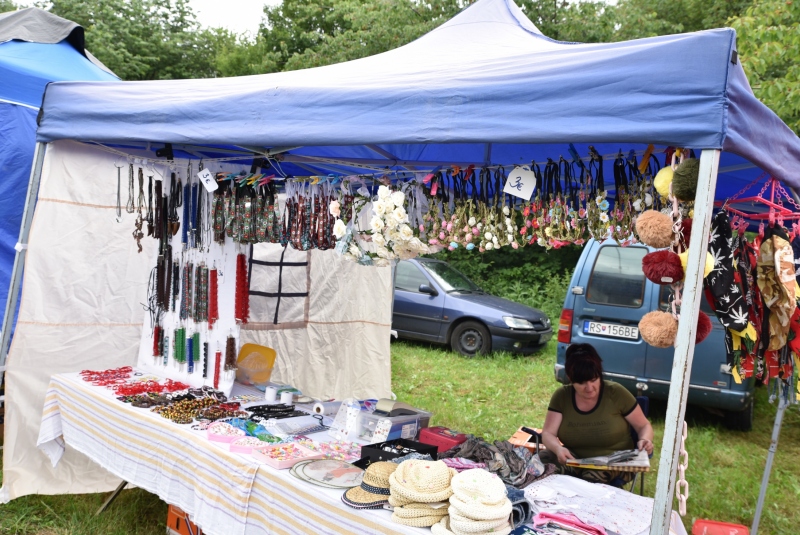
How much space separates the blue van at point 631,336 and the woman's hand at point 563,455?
2.45 metres

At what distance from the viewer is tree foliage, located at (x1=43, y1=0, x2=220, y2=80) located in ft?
46.3

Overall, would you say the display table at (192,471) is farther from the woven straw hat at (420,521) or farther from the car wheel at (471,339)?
the car wheel at (471,339)

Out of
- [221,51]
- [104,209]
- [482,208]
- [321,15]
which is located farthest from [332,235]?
[221,51]

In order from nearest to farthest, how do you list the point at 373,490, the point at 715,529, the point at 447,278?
the point at 373,490 < the point at 715,529 < the point at 447,278

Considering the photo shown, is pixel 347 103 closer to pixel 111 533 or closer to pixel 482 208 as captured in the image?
pixel 482 208

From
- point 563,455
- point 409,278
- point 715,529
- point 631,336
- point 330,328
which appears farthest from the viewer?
point 409,278

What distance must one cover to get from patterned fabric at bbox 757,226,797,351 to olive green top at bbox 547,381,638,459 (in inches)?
55.7

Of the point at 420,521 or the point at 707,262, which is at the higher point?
the point at 707,262

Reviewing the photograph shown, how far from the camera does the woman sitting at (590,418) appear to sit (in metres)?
3.50

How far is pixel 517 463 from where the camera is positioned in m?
2.68

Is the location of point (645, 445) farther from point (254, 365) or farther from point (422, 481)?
point (254, 365)

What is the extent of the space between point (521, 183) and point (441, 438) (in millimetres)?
1286

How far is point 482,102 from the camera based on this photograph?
2.22 meters

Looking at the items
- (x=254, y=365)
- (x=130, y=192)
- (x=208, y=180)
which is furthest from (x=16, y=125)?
(x=254, y=365)
